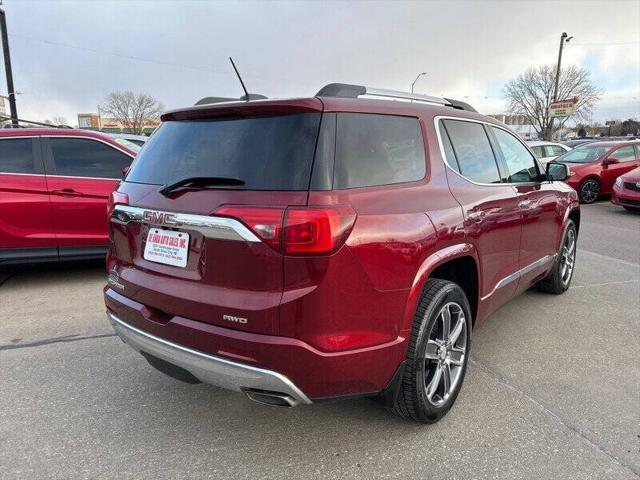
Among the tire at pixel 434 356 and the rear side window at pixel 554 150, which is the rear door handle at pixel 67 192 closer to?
the tire at pixel 434 356

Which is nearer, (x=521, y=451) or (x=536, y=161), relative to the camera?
(x=521, y=451)

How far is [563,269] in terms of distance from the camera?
4.99m

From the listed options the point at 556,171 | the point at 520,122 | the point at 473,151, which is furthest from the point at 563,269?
the point at 520,122

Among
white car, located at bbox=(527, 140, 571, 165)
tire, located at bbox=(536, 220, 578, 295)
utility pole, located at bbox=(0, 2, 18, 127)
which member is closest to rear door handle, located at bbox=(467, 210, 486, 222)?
tire, located at bbox=(536, 220, 578, 295)

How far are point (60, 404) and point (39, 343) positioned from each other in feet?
3.62

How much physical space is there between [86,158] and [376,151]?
4.38 metres

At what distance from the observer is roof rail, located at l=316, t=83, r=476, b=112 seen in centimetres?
239

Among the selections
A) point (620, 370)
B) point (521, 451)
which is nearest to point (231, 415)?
point (521, 451)

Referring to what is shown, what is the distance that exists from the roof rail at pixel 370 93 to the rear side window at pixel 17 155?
4.31 metres

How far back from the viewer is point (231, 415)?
2.81 m

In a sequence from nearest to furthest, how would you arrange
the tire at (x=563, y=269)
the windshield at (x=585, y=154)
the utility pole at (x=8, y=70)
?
the tire at (x=563, y=269) → the windshield at (x=585, y=154) → the utility pole at (x=8, y=70)

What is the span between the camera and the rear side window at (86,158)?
5.36 m

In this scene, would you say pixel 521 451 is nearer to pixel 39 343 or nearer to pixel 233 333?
pixel 233 333

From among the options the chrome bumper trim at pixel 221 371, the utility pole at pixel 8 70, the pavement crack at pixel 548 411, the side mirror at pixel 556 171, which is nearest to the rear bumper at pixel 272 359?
the chrome bumper trim at pixel 221 371
